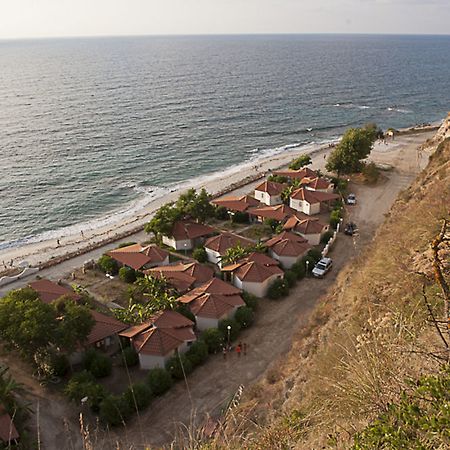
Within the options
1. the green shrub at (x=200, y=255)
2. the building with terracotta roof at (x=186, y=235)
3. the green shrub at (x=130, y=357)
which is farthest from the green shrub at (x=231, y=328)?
the building with terracotta roof at (x=186, y=235)

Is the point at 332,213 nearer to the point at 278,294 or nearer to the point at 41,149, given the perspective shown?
the point at 278,294

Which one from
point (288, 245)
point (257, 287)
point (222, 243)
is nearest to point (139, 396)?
point (257, 287)

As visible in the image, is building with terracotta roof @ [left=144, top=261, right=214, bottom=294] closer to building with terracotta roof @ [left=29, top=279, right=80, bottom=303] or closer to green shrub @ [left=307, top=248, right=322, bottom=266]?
building with terracotta roof @ [left=29, top=279, right=80, bottom=303]

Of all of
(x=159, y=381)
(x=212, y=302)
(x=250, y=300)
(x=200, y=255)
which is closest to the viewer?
(x=159, y=381)

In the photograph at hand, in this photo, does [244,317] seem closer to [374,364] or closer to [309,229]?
[309,229]

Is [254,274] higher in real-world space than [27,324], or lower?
lower

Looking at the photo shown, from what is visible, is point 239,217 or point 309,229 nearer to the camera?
point 309,229

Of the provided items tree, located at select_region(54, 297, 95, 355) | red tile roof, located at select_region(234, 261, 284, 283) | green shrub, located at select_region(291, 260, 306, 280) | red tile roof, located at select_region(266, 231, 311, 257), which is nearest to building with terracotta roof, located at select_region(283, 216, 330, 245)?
red tile roof, located at select_region(266, 231, 311, 257)

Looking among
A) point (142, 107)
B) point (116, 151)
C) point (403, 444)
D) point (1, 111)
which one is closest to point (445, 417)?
point (403, 444)
